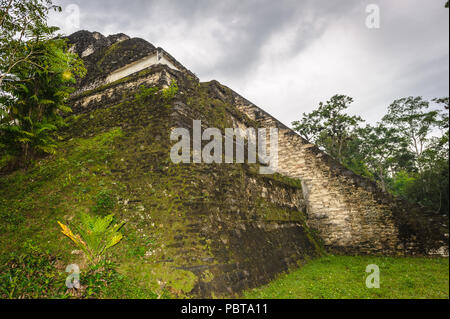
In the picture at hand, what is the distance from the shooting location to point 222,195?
5.40 metres

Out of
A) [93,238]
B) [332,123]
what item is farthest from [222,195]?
[332,123]

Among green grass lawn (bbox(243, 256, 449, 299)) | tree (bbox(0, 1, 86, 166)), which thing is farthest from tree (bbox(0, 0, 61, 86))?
green grass lawn (bbox(243, 256, 449, 299))

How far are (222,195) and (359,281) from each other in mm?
4093

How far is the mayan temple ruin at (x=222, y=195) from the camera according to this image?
4449 millimetres

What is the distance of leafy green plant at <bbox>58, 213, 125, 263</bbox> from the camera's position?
3.89 m

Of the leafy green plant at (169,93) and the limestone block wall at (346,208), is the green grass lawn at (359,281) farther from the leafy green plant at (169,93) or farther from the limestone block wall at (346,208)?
the leafy green plant at (169,93)

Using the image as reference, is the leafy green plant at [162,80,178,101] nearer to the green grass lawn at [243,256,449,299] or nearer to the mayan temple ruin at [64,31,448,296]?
the mayan temple ruin at [64,31,448,296]

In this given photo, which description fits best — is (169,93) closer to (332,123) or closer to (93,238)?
(93,238)

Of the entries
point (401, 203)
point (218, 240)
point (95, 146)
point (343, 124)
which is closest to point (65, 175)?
point (95, 146)

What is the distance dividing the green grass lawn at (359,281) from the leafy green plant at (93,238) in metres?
2.74

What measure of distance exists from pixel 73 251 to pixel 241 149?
539cm

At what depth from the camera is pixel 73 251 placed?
160 inches

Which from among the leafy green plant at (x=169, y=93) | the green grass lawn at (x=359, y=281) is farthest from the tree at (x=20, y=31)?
the green grass lawn at (x=359, y=281)

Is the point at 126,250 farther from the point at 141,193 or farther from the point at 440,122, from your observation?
the point at 440,122
